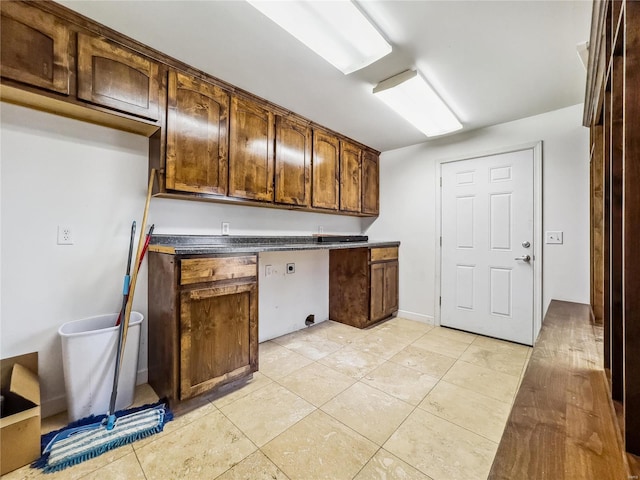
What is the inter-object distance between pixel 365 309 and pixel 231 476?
2.16m

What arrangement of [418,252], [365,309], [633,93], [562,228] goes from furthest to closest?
1. [418,252]
2. [365,309]
3. [562,228]
4. [633,93]

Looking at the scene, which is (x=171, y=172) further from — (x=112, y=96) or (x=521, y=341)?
(x=521, y=341)

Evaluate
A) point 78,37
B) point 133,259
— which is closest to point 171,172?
point 133,259

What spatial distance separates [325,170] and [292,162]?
50 cm

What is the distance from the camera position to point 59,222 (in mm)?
1702

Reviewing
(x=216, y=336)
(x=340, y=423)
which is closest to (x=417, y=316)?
(x=340, y=423)

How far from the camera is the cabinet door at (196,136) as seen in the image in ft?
6.33

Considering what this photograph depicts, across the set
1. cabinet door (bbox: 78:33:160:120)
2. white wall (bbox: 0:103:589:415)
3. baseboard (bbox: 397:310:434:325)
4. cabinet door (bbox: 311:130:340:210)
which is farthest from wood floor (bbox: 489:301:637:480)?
cabinet door (bbox: 78:33:160:120)

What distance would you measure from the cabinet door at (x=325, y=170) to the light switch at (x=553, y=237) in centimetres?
212

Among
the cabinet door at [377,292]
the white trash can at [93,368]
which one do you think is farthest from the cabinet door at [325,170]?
the white trash can at [93,368]

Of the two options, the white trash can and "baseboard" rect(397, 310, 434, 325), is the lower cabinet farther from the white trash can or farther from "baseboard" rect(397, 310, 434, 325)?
"baseboard" rect(397, 310, 434, 325)

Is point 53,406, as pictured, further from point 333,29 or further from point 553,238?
point 553,238

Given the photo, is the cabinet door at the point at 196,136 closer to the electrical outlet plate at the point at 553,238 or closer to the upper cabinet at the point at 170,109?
the upper cabinet at the point at 170,109

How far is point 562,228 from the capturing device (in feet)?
8.43
